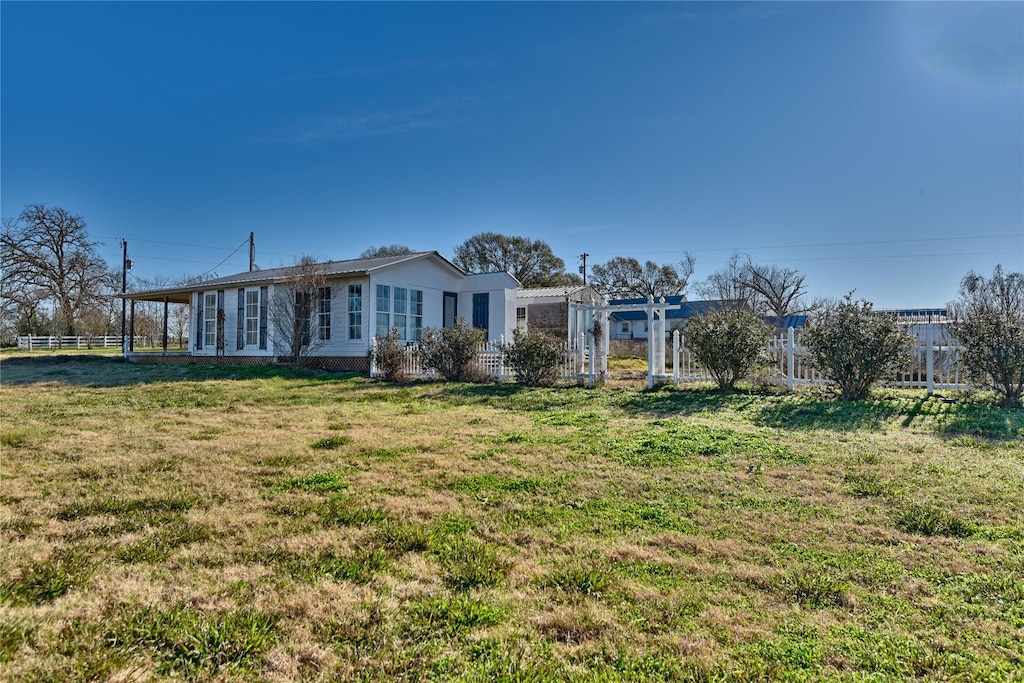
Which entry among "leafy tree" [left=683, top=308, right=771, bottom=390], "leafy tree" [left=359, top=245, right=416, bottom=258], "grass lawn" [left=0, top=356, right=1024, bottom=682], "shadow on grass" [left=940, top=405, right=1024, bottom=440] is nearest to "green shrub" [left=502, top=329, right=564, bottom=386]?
"leafy tree" [left=683, top=308, right=771, bottom=390]

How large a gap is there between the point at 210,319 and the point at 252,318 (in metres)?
2.82

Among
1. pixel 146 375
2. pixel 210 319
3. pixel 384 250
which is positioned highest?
pixel 384 250

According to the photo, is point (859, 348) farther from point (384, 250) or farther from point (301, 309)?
point (384, 250)

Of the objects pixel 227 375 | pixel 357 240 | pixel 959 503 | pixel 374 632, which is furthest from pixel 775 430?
pixel 357 240

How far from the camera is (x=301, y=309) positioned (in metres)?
15.8

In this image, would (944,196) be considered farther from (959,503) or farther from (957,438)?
(959,503)

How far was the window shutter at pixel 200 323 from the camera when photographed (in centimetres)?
1944

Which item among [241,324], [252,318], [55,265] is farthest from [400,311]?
[55,265]

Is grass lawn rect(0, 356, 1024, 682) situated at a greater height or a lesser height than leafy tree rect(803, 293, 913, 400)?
lesser

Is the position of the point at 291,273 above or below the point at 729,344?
above

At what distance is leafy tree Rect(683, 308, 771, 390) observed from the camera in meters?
9.98

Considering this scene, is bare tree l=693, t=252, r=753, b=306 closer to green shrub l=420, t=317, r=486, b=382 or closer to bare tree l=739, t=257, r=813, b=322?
bare tree l=739, t=257, r=813, b=322

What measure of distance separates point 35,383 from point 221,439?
33.4 feet

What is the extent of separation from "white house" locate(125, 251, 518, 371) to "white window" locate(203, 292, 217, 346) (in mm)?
38
